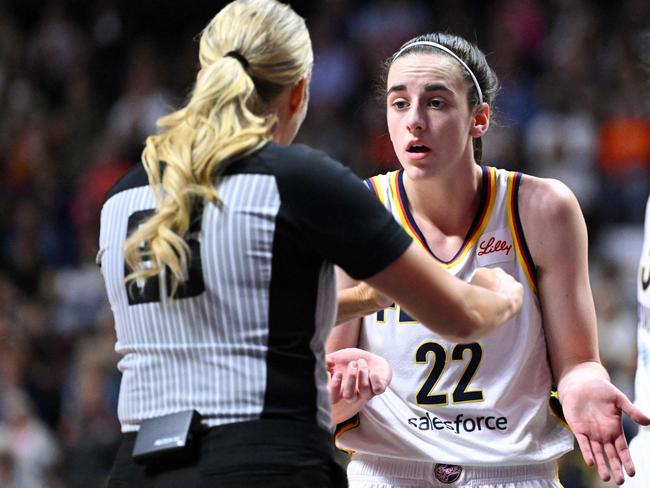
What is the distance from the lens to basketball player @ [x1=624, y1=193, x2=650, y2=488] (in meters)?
3.76

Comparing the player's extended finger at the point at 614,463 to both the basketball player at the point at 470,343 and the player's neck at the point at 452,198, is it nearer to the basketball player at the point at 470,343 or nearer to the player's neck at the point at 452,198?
the basketball player at the point at 470,343

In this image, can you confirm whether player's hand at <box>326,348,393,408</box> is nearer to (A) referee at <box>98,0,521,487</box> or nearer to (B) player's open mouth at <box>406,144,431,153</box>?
(A) referee at <box>98,0,521,487</box>

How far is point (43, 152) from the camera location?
10.2m

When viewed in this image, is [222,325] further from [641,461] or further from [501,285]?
[641,461]

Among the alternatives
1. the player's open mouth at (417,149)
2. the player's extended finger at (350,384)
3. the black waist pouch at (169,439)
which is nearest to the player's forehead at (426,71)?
the player's open mouth at (417,149)

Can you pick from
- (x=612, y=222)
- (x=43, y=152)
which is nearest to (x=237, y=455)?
(x=612, y=222)

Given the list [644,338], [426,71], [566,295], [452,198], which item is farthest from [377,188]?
[644,338]

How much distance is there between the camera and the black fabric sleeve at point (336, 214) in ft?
7.86

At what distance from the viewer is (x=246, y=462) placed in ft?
7.60

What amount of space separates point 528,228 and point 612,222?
5154 millimetres

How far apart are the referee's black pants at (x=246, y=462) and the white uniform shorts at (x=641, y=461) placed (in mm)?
1691

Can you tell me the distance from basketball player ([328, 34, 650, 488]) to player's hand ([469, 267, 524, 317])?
0.71 meters

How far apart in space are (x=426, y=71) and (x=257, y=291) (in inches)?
55.6

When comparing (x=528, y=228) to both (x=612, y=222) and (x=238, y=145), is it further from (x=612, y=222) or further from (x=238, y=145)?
(x=612, y=222)
